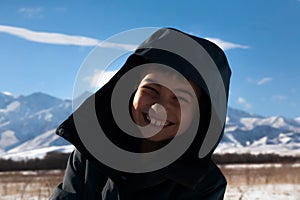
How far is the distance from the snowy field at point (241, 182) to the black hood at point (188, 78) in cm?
94

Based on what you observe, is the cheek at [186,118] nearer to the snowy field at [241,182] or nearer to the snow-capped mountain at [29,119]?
the snowy field at [241,182]

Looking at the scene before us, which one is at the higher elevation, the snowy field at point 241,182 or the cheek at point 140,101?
the cheek at point 140,101

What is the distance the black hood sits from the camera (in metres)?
1.16

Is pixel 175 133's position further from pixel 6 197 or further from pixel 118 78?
pixel 6 197

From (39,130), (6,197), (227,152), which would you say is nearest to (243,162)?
(227,152)

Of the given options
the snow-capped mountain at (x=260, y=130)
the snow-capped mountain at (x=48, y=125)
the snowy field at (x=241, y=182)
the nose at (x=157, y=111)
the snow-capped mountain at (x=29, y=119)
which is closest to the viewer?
the nose at (x=157, y=111)

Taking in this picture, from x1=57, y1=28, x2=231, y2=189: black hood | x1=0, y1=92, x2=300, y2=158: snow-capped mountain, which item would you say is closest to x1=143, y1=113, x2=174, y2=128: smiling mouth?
x1=57, y1=28, x2=231, y2=189: black hood

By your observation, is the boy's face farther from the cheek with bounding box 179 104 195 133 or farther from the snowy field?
the snowy field

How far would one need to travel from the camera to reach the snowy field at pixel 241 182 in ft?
6.97

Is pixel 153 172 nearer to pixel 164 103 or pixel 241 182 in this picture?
pixel 164 103

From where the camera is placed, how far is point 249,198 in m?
2.13

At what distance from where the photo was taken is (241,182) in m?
2.22

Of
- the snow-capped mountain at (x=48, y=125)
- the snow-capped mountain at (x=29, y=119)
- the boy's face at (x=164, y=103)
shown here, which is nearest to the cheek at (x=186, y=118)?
the boy's face at (x=164, y=103)

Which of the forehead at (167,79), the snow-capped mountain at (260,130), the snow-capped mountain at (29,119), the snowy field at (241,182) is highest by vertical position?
the forehead at (167,79)
